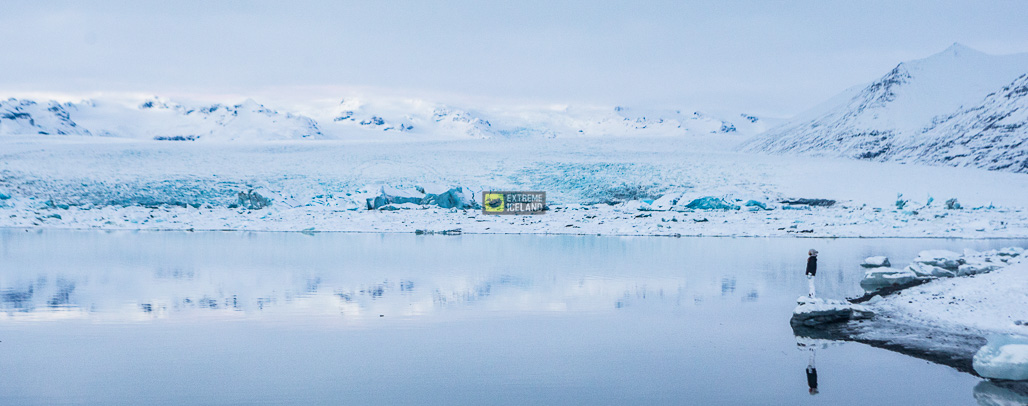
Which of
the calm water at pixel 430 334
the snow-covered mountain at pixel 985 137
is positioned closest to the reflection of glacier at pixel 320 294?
the calm water at pixel 430 334

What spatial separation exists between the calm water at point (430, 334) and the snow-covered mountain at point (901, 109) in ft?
82.6

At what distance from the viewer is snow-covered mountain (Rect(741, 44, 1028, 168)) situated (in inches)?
1427

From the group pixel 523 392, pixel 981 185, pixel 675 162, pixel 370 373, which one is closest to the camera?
pixel 523 392

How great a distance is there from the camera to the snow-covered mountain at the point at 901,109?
119 ft

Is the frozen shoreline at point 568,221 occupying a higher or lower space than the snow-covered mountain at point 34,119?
lower

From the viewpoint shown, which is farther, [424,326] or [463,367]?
[424,326]

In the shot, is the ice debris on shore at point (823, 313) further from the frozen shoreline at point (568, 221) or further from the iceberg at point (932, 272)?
the frozen shoreline at point (568, 221)

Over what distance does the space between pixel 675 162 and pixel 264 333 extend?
24.8 meters

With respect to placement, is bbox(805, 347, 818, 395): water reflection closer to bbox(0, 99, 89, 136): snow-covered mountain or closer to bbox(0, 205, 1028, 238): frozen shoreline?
bbox(0, 205, 1028, 238): frozen shoreline

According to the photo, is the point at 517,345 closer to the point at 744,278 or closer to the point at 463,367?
the point at 463,367

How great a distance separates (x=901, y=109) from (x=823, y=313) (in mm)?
35229

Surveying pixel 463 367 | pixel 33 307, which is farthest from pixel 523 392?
pixel 33 307

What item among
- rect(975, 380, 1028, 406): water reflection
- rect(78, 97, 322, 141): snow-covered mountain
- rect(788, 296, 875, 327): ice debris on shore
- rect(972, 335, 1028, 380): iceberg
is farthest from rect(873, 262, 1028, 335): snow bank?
rect(78, 97, 322, 141): snow-covered mountain

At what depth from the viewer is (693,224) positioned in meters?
21.0
